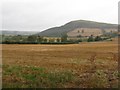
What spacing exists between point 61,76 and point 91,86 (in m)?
1.75

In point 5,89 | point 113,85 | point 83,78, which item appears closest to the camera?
point 5,89

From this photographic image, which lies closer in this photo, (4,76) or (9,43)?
(4,76)

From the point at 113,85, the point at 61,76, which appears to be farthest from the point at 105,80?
the point at 61,76

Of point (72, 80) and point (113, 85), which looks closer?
point (113, 85)

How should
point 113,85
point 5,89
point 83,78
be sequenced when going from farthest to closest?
point 83,78
point 113,85
point 5,89

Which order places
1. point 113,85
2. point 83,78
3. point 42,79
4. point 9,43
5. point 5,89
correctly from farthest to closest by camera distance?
point 9,43
point 83,78
point 42,79
point 113,85
point 5,89

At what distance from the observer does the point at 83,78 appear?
10125mm

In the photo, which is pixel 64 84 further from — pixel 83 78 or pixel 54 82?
pixel 83 78

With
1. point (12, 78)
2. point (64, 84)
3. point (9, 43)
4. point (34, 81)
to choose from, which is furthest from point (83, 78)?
point (9, 43)

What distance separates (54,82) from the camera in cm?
905

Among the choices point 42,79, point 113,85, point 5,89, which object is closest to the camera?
point 5,89

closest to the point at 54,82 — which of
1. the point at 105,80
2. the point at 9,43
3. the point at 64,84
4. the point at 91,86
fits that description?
the point at 64,84

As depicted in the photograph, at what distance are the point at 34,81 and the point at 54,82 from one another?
2.46 feet

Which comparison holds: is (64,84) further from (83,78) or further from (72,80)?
(83,78)
